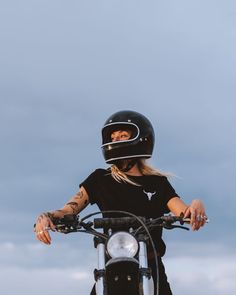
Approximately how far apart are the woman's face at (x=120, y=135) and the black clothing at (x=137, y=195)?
42 centimetres

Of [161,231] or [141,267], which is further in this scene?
[161,231]

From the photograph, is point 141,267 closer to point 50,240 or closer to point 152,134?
point 50,240

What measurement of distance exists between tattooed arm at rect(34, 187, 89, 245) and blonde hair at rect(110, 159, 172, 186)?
42 centimetres

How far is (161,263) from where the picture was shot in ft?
23.2

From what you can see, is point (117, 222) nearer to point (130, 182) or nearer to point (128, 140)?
point (130, 182)

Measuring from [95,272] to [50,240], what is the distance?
0.77 m

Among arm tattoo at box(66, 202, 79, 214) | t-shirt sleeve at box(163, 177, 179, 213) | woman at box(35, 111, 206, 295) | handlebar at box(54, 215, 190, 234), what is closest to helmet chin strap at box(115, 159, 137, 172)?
woman at box(35, 111, 206, 295)

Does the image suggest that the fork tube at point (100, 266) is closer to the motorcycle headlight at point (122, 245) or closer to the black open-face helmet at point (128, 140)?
the motorcycle headlight at point (122, 245)

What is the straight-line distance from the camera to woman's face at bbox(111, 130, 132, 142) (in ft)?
24.8

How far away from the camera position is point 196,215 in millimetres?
6051

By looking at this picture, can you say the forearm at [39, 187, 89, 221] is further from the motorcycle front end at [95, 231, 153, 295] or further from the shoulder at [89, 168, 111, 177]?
the motorcycle front end at [95, 231, 153, 295]

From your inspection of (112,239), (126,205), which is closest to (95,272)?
(112,239)

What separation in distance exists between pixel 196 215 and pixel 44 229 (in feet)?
4.70

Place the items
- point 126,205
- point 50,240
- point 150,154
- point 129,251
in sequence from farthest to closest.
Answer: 1. point 150,154
2. point 126,205
3. point 50,240
4. point 129,251
